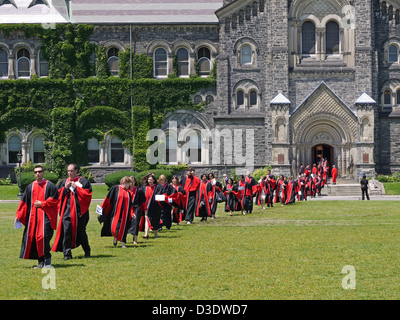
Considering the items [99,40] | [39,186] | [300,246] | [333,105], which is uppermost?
[99,40]

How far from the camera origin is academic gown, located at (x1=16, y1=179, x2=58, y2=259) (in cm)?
1319

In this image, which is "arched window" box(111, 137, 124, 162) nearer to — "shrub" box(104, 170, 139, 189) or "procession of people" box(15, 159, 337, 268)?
"shrub" box(104, 170, 139, 189)

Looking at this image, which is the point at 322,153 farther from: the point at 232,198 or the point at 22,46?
the point at 22,46

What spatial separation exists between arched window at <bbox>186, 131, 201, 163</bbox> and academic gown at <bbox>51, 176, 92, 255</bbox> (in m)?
34.5

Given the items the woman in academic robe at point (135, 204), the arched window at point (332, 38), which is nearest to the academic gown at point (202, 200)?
the woman in academic robe at point (135, 204)

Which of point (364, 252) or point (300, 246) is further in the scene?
point (300, 246)

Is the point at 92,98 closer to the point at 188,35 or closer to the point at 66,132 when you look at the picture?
the point at 66,132

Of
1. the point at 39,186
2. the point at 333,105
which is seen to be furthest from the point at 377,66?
the point at 39,186

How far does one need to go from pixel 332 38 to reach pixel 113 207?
34.1m

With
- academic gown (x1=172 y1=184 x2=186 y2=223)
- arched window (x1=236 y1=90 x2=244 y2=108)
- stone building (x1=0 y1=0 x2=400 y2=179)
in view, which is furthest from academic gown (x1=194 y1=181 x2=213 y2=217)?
arched window (x1=236 y1=90 x2=244 y2=108)

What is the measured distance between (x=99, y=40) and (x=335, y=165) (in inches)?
736

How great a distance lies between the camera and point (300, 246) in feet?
53.9

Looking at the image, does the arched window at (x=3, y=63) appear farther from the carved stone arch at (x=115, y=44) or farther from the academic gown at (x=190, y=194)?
the academic gown at (x=190, y=194)
